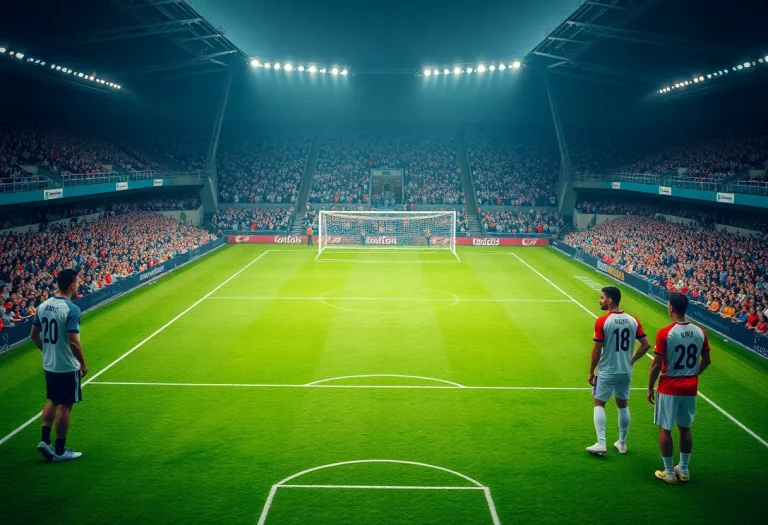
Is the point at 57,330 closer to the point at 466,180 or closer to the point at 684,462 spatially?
the point at 684,462

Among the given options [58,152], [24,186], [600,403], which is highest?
[58,152]

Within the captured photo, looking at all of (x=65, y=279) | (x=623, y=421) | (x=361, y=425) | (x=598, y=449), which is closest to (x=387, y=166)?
(x=361, y=425)

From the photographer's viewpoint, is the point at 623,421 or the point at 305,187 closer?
the point at 623,421

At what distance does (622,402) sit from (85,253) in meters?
26.4

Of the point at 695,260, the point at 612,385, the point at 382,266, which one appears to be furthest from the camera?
the point at 382,266

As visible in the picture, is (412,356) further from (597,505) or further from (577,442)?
(597,505)

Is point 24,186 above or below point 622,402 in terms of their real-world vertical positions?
above

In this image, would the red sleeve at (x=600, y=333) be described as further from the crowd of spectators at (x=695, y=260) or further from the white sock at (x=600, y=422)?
the crowd of spectators at (x=695, y=260)

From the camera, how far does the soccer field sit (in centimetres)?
959

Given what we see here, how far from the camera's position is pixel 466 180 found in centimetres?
5762

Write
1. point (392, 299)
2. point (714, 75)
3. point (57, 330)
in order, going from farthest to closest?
point (714, 75) < point (392, 299) < point (57, 330)

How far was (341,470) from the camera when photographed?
35.3 ft

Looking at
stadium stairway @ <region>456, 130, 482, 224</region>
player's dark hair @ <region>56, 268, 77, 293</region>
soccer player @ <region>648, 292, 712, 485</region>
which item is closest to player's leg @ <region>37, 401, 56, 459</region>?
player's dark hair @ <region>56, 268, 77, 293</region>

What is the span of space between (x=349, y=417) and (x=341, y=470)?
2.63 m
